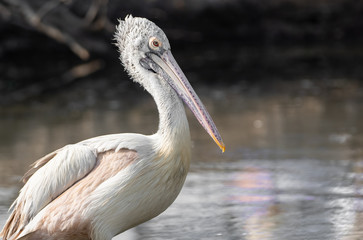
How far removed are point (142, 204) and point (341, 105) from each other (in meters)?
6.00

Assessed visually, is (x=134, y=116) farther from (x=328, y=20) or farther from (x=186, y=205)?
(x=328, y=20)

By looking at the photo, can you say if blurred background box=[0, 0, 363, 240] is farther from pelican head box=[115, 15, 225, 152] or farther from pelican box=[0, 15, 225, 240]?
pelican head box=[115, 15, 225, 152]

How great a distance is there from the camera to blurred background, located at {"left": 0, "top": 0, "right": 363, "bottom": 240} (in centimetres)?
567

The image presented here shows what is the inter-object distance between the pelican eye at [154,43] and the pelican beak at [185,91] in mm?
53

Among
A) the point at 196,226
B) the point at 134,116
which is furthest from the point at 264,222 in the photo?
the point at 134,116

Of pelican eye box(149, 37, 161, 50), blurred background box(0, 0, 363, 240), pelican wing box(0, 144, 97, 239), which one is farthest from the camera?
blurred background box(0, 0, 363, 240)

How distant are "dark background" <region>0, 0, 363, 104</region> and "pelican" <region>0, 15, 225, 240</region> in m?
7.12

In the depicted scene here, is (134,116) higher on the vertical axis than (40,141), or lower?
higher

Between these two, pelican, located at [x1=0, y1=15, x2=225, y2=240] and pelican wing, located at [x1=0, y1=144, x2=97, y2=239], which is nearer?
pelican, located at [x1=0, y1=15, x2=225, y2=240]

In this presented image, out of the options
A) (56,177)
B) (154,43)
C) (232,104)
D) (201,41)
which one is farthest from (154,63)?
(201,41)

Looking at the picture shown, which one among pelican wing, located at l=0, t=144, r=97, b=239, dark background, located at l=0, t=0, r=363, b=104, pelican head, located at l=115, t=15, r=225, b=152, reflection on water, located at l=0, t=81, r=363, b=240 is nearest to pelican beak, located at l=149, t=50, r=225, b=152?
pelican head, located at l=115, t=15, r=225, b=152

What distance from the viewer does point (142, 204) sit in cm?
449

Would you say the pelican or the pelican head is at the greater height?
the pelican head

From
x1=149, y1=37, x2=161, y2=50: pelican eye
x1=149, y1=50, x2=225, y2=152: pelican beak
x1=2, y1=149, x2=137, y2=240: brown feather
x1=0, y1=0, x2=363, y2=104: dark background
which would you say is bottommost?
x1=2, y1=149, x2=137, y2=240: brown feather
